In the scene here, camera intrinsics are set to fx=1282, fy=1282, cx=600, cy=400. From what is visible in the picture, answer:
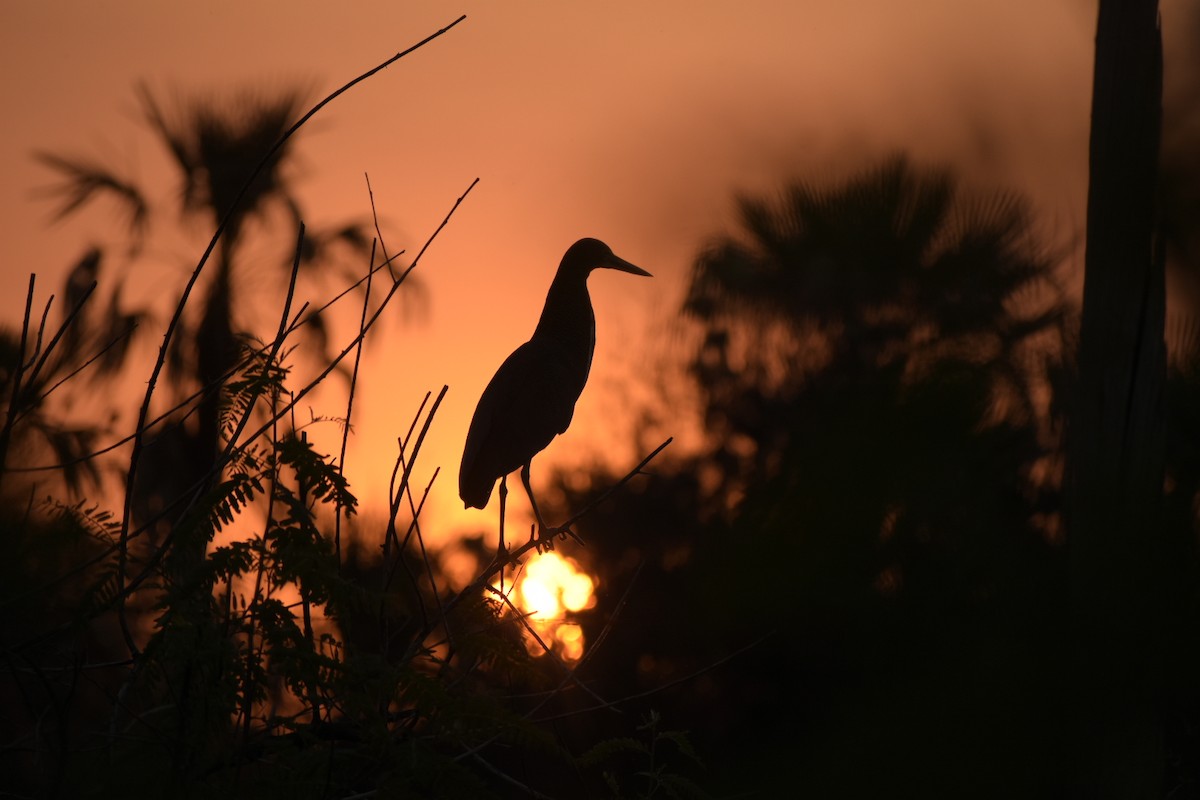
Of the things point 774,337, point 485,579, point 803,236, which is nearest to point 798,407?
point 774,337

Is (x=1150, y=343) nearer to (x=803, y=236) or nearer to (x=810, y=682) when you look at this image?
(x=810, y=682)

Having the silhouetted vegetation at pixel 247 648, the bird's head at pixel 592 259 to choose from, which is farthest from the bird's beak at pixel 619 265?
the silhouetted vegetation at pixel 247 648

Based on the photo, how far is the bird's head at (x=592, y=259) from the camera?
199 inches

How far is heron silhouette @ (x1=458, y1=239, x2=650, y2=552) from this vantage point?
478cm

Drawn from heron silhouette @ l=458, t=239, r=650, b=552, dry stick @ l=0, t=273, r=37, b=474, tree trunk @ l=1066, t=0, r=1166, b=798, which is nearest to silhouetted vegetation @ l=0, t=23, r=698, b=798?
dry stick @ l=0, t=273, r=37, b=474

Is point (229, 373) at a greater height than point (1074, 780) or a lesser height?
greater

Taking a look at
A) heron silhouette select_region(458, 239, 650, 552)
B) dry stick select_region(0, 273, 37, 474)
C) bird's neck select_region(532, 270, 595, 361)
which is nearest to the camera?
dry stick select_region(0, 273, 37, 474)

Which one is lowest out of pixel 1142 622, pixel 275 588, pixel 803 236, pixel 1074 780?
pixel 1074 780

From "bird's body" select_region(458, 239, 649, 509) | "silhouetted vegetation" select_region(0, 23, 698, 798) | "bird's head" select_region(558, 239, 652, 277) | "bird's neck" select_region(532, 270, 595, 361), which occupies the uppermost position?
"bird's head" select_region(558, 239, 652, 277)

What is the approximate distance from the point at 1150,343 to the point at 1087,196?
43 cm

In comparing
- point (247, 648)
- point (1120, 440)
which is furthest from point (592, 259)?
point (247, 648)

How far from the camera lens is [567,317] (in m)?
5.00

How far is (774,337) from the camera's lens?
49.1 feet

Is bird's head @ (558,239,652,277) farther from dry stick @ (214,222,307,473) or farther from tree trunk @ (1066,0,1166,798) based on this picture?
dry stick @ (214,222,307,473)
